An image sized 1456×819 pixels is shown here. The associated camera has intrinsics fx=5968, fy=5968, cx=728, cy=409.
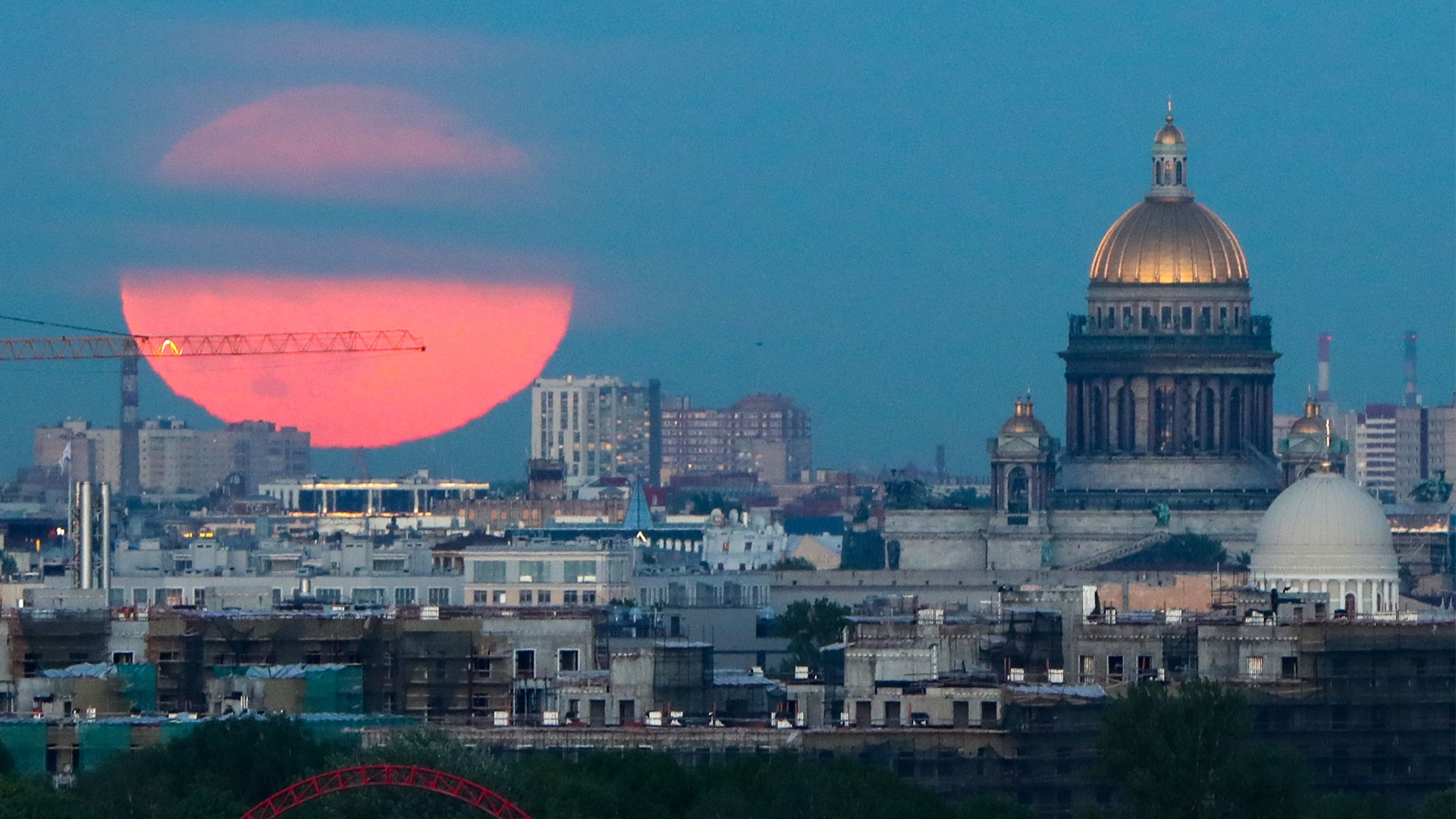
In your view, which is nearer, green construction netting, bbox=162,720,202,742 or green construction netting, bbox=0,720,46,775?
green construction netting, bbox=0,720,46,775

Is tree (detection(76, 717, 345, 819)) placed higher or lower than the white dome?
lower

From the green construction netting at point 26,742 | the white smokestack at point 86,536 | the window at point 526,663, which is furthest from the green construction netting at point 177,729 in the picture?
the white smokestack at point 86,536

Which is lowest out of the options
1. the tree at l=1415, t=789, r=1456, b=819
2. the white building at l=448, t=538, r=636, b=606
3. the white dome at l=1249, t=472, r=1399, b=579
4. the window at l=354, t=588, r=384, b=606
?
the tree at l=1415, t=789, r=1456, b=819

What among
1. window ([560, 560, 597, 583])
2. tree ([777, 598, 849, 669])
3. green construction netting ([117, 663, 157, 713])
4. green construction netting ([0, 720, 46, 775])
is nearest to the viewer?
green construction netting ([0, 720, 46, 775])

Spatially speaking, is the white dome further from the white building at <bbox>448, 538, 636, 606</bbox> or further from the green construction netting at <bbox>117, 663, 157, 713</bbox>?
the green construction netting at <bbox>117, 663, 157, 713</bbox>

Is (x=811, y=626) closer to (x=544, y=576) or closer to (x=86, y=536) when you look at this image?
(x=544, y=576)

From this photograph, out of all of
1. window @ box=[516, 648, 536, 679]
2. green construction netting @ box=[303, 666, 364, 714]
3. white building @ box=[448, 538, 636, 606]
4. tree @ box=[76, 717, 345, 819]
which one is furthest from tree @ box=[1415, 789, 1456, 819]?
white building @ box=[448, 538, 636, 606]

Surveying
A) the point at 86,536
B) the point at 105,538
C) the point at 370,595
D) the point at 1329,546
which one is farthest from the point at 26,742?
the point at 1329,546

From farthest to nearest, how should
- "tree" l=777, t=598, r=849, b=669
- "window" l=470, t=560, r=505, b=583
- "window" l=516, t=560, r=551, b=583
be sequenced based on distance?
1. "window" l=516, t=560, r=551, b=583
2. "window" l=470, t=560, r=505, b=583
3. "tree" l=777, t=598, r=849, b=669
